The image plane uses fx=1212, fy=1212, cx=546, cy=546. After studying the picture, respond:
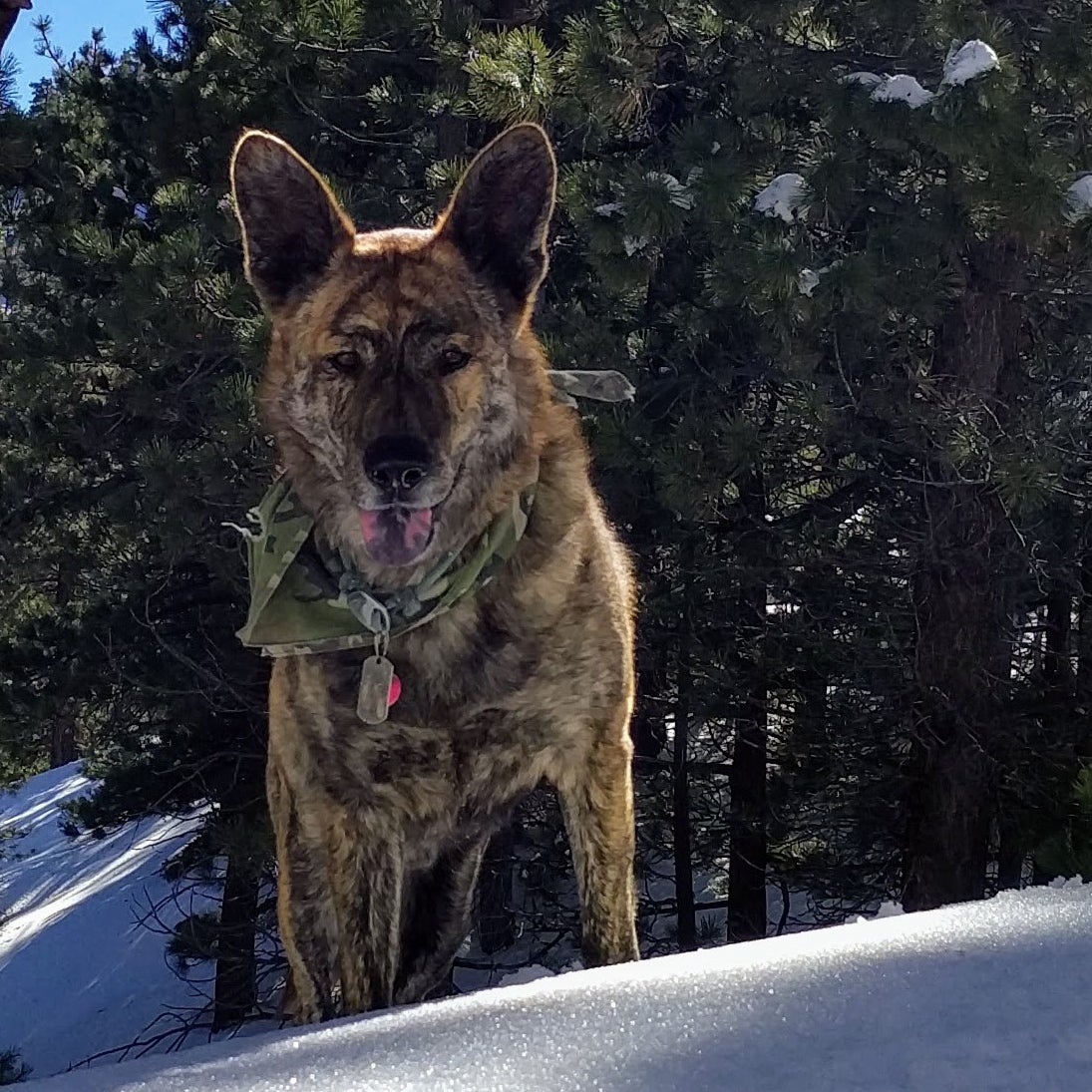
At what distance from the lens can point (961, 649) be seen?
6.86 m

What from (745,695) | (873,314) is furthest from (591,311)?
(745,695)

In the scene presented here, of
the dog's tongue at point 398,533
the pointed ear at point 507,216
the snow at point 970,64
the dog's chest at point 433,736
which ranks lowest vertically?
the dog's chest at point 433,736

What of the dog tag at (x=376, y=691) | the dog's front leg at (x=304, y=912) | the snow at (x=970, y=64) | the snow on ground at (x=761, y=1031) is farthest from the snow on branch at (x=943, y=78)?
the snow on ground at (x=761, y=1031)

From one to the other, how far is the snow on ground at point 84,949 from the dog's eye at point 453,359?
7301 mm

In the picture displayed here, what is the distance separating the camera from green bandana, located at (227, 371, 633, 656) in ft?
9.71

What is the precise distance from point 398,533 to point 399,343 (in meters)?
0.49

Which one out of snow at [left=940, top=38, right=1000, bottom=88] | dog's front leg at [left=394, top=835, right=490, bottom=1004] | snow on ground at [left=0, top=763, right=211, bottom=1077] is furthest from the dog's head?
snow on ground at [left=0, top=763, right=211, bottom=1077]

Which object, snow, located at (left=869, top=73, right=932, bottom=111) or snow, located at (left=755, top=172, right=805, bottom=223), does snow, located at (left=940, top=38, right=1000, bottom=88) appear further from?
snow, located at (left=755, top=172, right=805, bottom=223)

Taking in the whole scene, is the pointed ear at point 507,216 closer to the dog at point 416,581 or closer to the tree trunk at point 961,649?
the dog at point 416,581

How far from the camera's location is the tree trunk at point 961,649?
6609mm

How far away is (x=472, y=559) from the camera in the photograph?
304cm

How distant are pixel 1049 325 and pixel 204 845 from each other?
6390 mm

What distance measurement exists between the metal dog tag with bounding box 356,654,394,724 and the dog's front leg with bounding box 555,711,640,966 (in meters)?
0.54

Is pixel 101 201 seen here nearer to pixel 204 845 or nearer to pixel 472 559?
pixel 204 845
